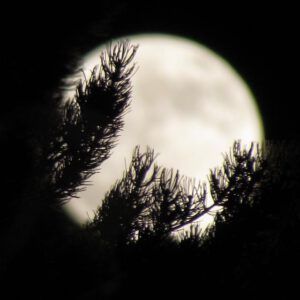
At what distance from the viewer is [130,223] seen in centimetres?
179

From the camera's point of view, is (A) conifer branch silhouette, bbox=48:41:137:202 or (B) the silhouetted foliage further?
(A) conifer branch silhouette, bbox=48:41:137:202

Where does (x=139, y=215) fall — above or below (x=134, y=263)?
above

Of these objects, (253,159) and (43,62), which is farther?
(253,159)

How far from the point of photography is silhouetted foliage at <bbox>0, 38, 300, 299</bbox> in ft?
4.32

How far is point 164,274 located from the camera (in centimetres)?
148

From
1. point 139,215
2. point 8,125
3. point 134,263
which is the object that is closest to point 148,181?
point 139,215

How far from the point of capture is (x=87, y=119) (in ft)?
5.63

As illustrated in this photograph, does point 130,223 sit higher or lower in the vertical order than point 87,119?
lower

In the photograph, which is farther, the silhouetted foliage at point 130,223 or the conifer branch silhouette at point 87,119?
the conifer branch silhouette at point 87,119

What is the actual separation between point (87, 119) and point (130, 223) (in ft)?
1.62

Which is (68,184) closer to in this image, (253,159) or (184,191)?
(184,191)

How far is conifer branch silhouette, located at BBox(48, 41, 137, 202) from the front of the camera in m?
1.69

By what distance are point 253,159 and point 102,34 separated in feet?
2.67

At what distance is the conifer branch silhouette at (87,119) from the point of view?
1694mm
